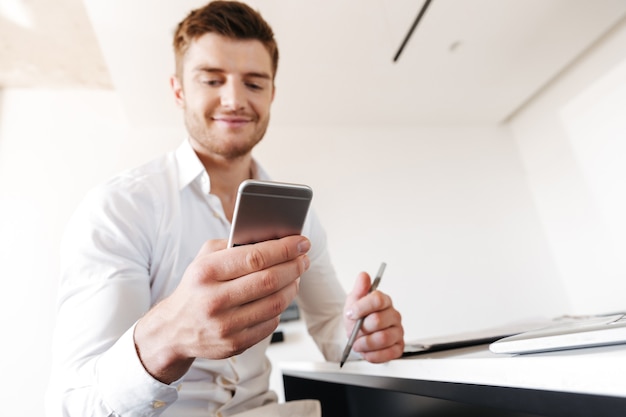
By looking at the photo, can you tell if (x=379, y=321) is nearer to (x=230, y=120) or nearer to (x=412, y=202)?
(x=230, y=120)

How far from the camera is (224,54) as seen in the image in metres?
0.90

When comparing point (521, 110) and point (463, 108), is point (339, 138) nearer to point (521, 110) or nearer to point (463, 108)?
point (463, 108)

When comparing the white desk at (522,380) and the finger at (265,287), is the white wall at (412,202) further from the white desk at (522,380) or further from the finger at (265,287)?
the finger at (265,287)

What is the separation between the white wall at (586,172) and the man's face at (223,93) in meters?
2.63

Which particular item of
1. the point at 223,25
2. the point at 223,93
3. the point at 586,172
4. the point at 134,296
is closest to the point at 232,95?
the point at 223,93

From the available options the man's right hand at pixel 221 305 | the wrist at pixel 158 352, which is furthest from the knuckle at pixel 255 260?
the wrist at pixel 158 352

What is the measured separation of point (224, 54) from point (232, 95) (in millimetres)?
102

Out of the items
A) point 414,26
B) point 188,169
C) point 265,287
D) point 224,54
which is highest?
point 414,26

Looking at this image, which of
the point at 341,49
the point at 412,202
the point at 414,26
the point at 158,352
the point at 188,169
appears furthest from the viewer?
the point at 412,202

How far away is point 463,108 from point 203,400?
3047 millimetres

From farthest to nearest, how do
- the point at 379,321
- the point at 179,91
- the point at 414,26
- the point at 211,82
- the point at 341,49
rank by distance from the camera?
the point at 341,49 < the point at 414,26 < the point at 179,91 < the point at 211,82 < the point at 379,321

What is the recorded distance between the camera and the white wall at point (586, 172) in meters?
2.49

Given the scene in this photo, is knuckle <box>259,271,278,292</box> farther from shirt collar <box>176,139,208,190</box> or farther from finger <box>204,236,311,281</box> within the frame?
A: shirt collar <box>176,139,208,190</box>

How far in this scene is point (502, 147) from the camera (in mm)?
3352
